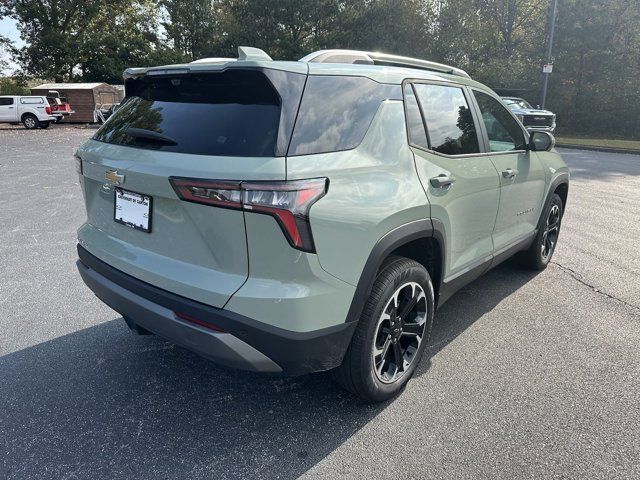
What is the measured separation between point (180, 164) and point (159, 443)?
1367mm

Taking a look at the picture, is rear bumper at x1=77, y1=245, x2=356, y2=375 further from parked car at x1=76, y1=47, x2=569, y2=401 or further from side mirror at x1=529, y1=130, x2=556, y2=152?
side mirror at x1=529, y1=130, x2=556, y2=152

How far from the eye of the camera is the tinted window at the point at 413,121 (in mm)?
2604

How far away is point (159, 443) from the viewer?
7.50 ft

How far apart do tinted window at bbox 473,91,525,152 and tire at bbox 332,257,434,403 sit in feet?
4.87

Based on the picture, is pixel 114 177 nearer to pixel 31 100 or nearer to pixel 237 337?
pixel 237 337

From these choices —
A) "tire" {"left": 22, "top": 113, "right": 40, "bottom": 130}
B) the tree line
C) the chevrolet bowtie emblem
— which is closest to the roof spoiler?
the chevrolet bowtie emblem

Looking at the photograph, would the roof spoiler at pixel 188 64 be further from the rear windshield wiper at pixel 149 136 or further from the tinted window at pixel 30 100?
the tinted window at pixel 30 100

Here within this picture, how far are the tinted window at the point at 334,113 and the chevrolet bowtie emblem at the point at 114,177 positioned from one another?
3.04ft

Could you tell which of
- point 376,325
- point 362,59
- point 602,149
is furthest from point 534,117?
point 376,325

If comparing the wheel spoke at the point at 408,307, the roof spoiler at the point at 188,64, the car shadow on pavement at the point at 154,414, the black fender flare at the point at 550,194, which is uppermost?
the roof spoiler at the point at 188,64

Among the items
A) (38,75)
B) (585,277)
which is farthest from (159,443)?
(38,75)

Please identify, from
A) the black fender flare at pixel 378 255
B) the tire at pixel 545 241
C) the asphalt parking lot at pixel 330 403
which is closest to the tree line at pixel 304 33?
the tire at pixel 545 241

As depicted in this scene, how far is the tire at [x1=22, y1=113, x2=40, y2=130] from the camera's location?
79.1 ft

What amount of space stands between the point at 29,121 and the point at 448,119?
27.0 metres
